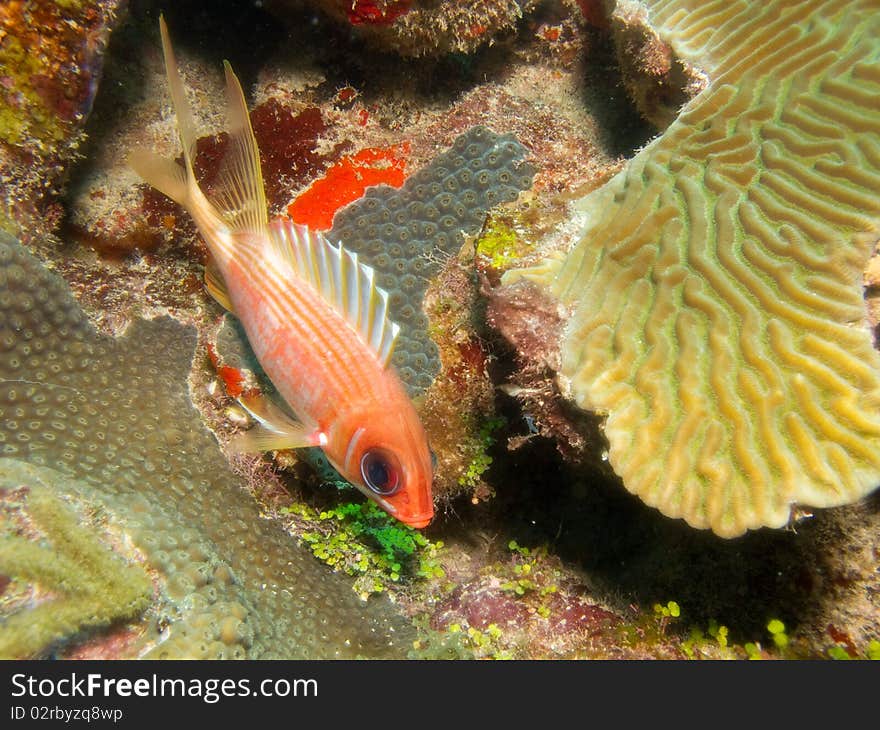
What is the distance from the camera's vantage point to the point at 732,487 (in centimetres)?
265

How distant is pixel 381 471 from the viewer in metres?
2.63

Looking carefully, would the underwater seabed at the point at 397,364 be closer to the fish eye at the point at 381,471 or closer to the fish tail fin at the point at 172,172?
the fish tail fin at the point at 172,172

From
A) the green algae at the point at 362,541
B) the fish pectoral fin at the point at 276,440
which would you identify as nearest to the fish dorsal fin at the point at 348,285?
the fish pectoral fin at the point at 276,440

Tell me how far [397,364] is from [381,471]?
1.56 m

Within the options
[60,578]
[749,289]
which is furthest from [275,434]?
[749,289]

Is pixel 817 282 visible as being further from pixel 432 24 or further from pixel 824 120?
pixel 432 24

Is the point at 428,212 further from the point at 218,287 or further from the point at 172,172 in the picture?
the point at 172,172

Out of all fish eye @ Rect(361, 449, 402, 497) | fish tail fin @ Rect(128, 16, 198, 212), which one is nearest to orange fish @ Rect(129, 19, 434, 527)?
fish eye @ Rect(361, 449, 402, 497)

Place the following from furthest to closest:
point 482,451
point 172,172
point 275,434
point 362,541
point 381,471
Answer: point 362,541, point 482,451, point 172,172, point 275,434, point 381,471

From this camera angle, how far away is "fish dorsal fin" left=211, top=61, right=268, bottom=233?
10.3 ft

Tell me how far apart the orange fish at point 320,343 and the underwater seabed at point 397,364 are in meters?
0.89

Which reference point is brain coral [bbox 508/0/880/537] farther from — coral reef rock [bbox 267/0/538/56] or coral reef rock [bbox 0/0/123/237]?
coral reef rock [bbox 0/0/123/237]
